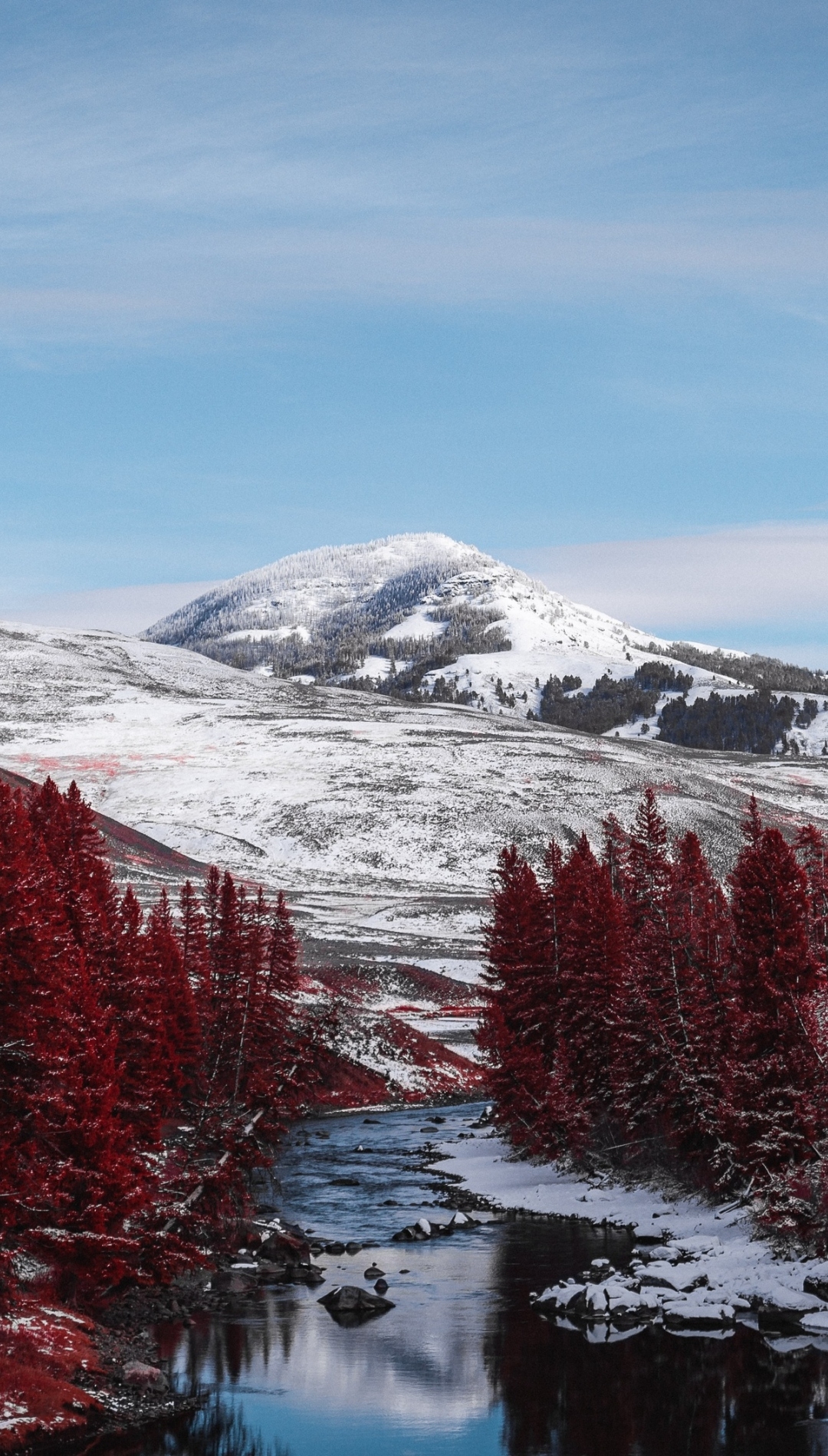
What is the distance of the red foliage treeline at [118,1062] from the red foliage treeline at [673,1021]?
11.8 metres

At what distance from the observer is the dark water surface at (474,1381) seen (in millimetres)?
32062

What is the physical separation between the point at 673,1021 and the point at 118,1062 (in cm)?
2120

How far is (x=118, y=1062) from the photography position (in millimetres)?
48469

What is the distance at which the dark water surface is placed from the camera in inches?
1262

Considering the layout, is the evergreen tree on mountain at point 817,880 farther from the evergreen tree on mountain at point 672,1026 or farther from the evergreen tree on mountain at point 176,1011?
the evergreen tree on mountain at point 176,1011

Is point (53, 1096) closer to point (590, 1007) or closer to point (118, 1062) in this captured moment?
point (118, 1062)

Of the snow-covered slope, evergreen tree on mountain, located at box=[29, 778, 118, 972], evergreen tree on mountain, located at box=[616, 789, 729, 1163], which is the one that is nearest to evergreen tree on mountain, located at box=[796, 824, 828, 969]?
evergreen tree on mountain, located at box=[616, 789, 729, 1163]

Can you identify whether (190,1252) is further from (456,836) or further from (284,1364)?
(456,836)

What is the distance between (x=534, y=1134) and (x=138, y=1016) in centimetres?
2162

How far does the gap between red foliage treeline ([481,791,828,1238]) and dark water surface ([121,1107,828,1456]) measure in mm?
6887

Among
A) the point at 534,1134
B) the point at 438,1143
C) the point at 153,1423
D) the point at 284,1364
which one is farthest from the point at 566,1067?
the point at 153,1423

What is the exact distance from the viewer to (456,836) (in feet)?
560

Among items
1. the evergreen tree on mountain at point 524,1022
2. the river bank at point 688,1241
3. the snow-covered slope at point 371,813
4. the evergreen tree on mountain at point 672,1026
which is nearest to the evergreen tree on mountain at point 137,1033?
the river bank at point 688,1241

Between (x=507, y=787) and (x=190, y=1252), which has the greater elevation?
(x=507, y=787)
